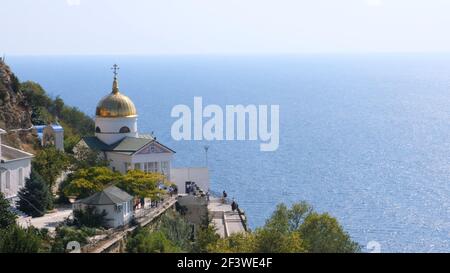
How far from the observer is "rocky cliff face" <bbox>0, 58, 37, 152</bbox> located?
51812 mm

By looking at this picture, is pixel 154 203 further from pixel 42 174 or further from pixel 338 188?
pixel 338 188

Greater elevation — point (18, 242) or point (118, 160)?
point (118, 160)

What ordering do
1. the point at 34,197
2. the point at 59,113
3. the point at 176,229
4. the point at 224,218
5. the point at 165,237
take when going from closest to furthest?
the point at 165,237, the point at 176,229, the point at 34,197, the point at 224,218, the point at 59,113

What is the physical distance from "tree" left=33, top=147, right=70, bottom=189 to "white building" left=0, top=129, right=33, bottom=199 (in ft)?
4.43

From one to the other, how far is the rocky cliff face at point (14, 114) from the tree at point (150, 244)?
1981 centimetres

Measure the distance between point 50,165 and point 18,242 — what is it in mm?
14514

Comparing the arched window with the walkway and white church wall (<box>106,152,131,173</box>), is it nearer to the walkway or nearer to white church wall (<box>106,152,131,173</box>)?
white church wall (<box>106,152,131,173</box>)

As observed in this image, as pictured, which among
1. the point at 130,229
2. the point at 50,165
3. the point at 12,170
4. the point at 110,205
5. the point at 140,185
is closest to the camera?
the point at 130,229

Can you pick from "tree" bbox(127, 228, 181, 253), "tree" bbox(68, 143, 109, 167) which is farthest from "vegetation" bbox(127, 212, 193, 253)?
"tree" bbox(68, 143, 109, 167)

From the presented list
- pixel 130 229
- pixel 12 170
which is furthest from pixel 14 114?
pixel 130 229

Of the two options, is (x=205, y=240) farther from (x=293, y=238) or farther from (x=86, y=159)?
(x=86, y=159)

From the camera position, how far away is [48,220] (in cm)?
3750

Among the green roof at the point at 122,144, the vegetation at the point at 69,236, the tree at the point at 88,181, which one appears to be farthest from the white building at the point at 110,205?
the green roof at the point at 122,144
